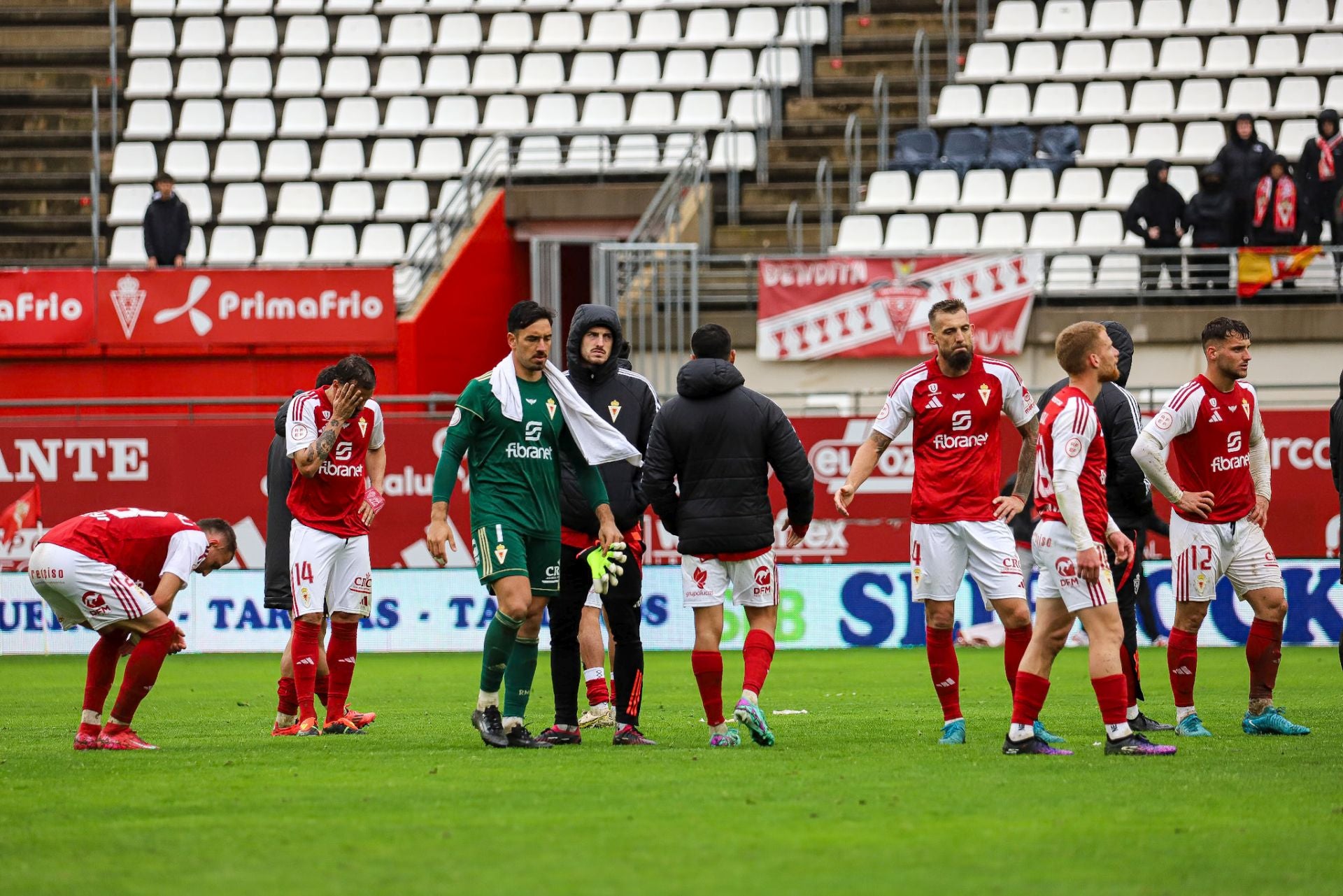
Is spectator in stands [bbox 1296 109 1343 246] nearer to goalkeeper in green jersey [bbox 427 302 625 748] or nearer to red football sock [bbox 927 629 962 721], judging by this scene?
red football sock [bbox 927 629 962 721]

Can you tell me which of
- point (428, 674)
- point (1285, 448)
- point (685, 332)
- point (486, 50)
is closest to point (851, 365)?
point (685, 332)

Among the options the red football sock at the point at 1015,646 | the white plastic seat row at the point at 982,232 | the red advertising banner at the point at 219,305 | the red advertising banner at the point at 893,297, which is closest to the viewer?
the red football sock at the point at 1015,646

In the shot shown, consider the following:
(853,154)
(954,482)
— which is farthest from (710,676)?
(853,154)

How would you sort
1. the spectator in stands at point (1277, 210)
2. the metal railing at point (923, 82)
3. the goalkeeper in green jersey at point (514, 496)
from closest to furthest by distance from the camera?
1. the goalkeeper in green jersey at point (514, 496)
2. the spectator in stands at point (1277, 210)
3. the metal railing at point (923, 82)

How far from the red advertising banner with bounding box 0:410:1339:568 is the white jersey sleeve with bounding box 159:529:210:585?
9.01 meters

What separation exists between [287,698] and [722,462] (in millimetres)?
3039

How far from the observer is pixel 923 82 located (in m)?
25.3

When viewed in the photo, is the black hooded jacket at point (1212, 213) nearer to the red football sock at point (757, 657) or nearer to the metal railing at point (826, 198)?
the metal railing at point (826, 198)

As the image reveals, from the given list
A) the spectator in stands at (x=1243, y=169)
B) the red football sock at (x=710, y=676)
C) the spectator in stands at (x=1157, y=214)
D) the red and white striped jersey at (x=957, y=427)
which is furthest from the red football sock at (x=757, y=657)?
the spectator in stands at (x=1243, y=169)

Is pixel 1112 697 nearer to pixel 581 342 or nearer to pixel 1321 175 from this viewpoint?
pixel 581 342

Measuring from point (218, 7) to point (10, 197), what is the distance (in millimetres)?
5519

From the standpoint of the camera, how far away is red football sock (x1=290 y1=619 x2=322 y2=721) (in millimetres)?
9984

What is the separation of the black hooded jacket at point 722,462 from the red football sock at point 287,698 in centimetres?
258

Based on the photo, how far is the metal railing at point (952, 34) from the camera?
84.6 feet
